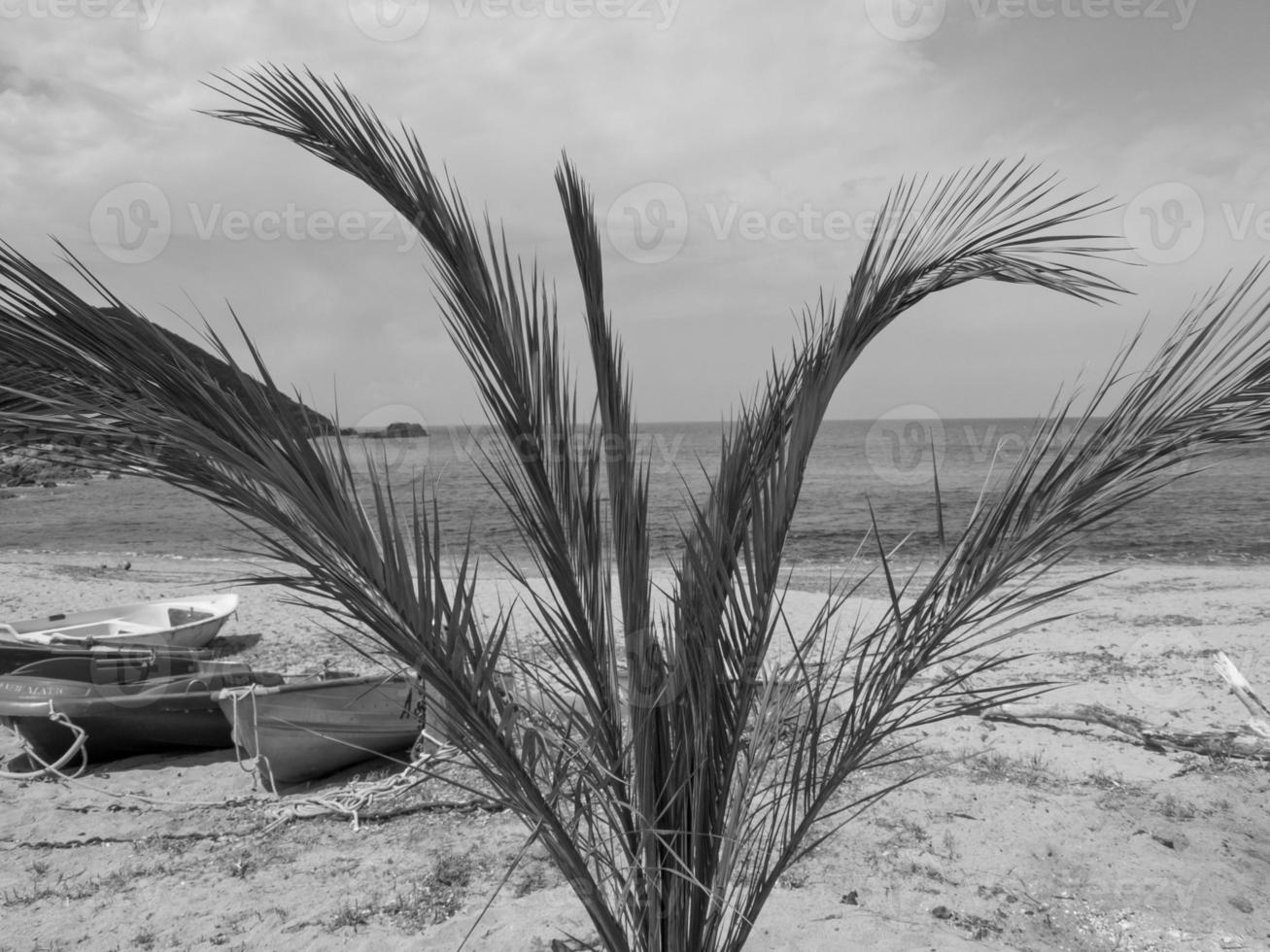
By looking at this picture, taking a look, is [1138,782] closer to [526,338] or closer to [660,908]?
[660,908]

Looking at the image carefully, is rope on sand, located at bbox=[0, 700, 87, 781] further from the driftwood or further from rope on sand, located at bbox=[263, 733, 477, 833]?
the driftwood

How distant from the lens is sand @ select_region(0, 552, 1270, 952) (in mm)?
3826

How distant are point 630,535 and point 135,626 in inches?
346

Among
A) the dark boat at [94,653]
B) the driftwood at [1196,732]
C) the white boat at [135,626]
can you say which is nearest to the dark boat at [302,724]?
the dark boat at [94,653]

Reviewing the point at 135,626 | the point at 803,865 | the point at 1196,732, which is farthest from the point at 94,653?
the point at 1196,732

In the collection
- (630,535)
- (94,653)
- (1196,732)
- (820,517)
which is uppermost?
(630,535)

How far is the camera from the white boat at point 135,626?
7.97 m

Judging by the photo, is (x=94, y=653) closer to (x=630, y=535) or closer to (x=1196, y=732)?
(x=630, y=535)

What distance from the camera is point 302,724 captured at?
5789 mm

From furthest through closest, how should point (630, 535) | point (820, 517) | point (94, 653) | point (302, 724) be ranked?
point (820, 517) → point (94, 653) → point (302, 724) → point (630, 535)

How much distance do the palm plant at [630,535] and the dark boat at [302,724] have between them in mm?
3518

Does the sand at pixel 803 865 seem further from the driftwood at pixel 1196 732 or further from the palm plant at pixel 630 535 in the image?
the palm plant at pixel 630 535

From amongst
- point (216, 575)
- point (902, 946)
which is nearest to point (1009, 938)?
point (902, 946)

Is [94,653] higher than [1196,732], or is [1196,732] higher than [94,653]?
[94,653]
